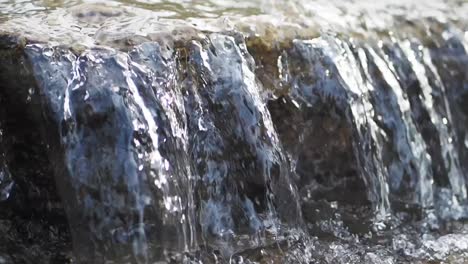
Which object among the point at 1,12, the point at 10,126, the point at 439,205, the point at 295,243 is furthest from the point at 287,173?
the point at 1,12

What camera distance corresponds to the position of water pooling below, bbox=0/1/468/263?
276 cm

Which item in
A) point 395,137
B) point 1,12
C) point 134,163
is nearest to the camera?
point 134,163

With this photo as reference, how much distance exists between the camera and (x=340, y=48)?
11.3 ft

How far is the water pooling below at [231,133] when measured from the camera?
9.05 feet

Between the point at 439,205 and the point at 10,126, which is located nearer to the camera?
the point at 10,126

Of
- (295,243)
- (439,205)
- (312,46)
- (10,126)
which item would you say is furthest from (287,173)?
(10,126)

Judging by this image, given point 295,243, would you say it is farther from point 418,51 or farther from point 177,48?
point 418,51

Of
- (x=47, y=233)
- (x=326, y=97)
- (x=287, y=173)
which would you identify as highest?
(x=326, y=97)

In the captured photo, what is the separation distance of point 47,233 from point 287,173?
89 cm

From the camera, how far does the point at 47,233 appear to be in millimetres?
2975

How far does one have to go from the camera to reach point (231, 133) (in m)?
3.04

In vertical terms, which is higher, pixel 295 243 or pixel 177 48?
pixel 177 48

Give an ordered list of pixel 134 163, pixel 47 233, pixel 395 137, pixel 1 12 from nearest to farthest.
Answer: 1. pixel 134 163
2. pixel 47 233
3. pixel 1 12
4. pixel 395 137

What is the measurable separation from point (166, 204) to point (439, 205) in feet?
4.34
